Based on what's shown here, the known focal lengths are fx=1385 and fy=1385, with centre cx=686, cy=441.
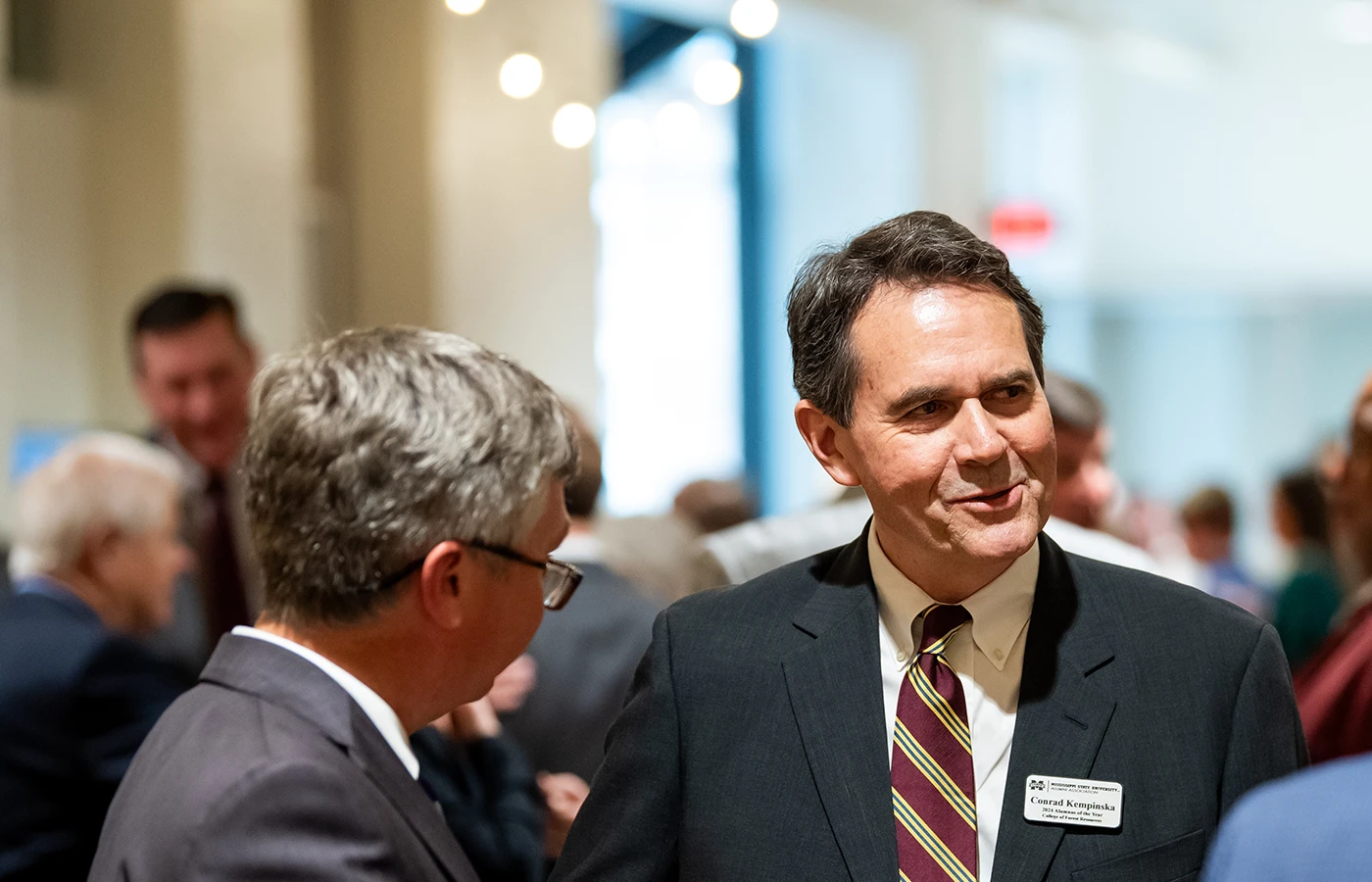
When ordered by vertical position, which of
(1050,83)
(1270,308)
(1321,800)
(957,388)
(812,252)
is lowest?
(1270,308)

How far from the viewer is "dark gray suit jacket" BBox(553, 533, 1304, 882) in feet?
4.83

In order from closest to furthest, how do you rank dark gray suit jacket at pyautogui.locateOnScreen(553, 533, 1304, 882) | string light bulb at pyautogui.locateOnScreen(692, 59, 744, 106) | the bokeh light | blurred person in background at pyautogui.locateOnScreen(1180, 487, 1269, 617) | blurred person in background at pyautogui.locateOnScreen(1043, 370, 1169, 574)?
dark gray suit jacket at pyautogui.locateOnScreen(553, 533, 1304, 882) → blurred person in background at pyautogui.locateOnScreen(1043, 370, 1169, 574) → the bokeh light → string light bulb at pyautogui.locateOnScreen(692, 59, 744, 106) → blurred person in background at pyautogui.locateOnScreen(1180, 487, 1269, 617)

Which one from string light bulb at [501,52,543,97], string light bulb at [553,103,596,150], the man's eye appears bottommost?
the man's eye

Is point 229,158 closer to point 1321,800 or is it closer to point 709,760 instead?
point 709,760

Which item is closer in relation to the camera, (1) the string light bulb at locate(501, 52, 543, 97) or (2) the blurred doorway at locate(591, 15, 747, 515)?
(1) the string light bulb at locate(501, 52, 543, 97)

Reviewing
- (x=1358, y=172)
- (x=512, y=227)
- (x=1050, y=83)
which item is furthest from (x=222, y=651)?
(x=1358, y=172)

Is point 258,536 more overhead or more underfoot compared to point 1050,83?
more underfoot

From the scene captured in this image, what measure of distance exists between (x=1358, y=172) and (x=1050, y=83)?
2.94 metres

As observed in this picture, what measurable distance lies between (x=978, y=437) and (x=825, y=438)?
242 millimetres

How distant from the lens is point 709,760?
159 centimetres

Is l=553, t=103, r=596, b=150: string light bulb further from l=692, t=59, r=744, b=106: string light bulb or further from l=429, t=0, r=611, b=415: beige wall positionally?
l=692, t=59, r=744, b=106: string light bulb

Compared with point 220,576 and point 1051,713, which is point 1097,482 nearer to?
point 1051,713

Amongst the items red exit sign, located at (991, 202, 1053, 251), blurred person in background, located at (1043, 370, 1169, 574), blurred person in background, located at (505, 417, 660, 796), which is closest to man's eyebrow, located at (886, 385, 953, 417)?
blurred person in background, located at (505, 417, 660, 796)

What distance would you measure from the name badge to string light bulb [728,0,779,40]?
5031 millimetres
